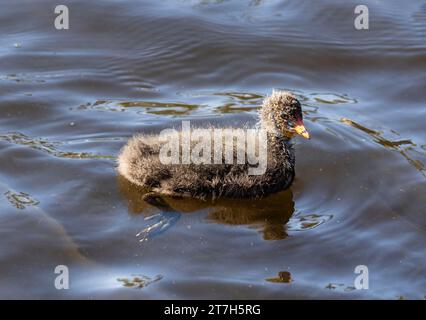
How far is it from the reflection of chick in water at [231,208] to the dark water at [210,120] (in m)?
0.02

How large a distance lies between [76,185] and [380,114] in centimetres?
282

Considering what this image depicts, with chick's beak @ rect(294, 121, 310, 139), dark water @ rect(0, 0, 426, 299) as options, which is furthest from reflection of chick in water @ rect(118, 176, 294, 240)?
chick's beak @ rect(294, 121, 310, 139)

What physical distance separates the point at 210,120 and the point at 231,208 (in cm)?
128

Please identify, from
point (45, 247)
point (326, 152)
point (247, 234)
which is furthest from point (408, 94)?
point (45, 247)

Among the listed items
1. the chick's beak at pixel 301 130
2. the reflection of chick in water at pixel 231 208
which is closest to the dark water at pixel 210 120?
the reflection of chick in water at pixel 231 208

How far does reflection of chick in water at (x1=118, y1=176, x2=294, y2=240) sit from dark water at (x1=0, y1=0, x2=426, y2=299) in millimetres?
15

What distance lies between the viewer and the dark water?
5.26m

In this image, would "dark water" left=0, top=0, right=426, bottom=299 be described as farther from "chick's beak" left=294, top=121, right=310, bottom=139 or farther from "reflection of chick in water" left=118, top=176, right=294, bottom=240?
"chick's beak" left=294, top=121, right=310, bottom=139

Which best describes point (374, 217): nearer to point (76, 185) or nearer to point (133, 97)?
point (76, 185)

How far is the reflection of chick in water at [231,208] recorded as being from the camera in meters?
5.84

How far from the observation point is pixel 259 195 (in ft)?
20.2

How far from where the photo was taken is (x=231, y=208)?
6.02 meters

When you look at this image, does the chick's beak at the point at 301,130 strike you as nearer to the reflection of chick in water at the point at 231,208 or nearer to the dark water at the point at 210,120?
the dark water at the point at 210,120

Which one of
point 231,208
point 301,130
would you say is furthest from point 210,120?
point 231,208
